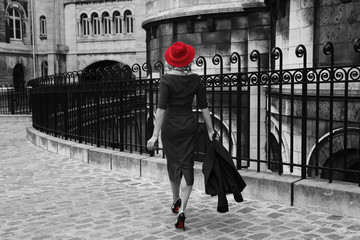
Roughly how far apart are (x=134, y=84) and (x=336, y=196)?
4.30 m

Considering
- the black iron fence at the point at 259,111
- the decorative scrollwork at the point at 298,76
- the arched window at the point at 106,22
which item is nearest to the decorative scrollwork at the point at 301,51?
the black iron fence at the point at 259,111

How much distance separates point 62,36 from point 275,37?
103 feet

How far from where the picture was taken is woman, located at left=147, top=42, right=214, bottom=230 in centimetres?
501

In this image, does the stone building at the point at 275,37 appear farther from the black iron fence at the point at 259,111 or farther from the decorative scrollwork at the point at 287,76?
the decorative scrollwork at the point at 287,76

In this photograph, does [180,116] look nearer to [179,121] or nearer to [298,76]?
[179,121]

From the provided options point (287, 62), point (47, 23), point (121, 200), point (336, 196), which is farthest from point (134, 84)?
point (47, 23)

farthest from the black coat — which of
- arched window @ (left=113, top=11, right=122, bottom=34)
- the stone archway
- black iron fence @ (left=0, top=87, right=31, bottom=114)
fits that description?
arched window @ (left=113, top=11, right=122, bottom=34)

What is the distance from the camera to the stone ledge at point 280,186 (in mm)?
5324

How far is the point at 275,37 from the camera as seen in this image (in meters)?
11.1

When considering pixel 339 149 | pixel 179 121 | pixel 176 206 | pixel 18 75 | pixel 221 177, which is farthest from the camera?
pixel 18 75

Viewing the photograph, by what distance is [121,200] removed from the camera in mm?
6352

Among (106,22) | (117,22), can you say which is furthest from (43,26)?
(117,22)

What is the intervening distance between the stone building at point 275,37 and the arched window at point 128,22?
→ 21.8 meters

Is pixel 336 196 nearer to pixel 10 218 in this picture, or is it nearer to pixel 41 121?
pixel 10 218
